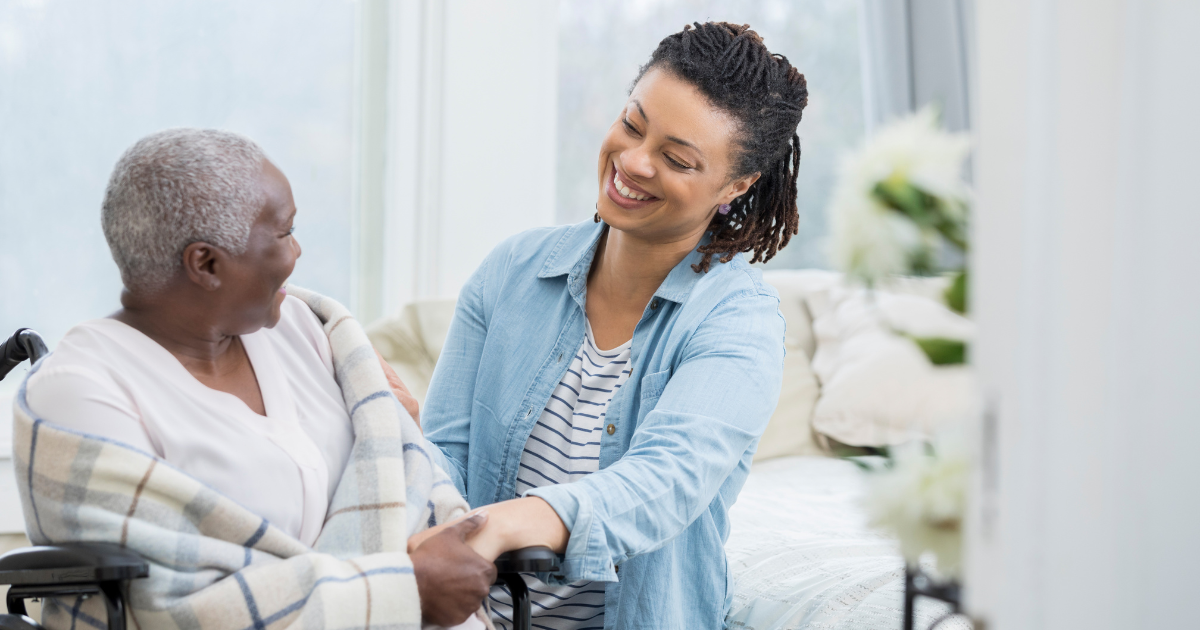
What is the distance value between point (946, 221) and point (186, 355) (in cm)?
93

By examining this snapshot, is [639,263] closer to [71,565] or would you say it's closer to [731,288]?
[731,288]

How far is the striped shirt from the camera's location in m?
1.42

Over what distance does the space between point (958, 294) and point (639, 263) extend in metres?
0.99

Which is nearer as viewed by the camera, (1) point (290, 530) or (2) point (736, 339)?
(1) point (290, 530)

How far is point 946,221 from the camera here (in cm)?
52

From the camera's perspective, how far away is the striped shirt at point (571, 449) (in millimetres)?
1423

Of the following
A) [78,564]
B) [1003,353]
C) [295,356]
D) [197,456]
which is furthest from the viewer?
[295,356]

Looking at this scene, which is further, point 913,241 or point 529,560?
point 529,560

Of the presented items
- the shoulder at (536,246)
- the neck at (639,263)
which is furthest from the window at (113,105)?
the neck at (639,263)

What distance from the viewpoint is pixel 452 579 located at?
105 centimetres

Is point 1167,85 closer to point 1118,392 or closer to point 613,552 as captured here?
point 1118,392

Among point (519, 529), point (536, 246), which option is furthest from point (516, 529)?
point (536, 246)

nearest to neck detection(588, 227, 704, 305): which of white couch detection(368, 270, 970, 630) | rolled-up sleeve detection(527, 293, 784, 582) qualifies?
rolled-up sleeve detection(527, 293, 784, 582)

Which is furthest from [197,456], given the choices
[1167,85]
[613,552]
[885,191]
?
[1167,85]
